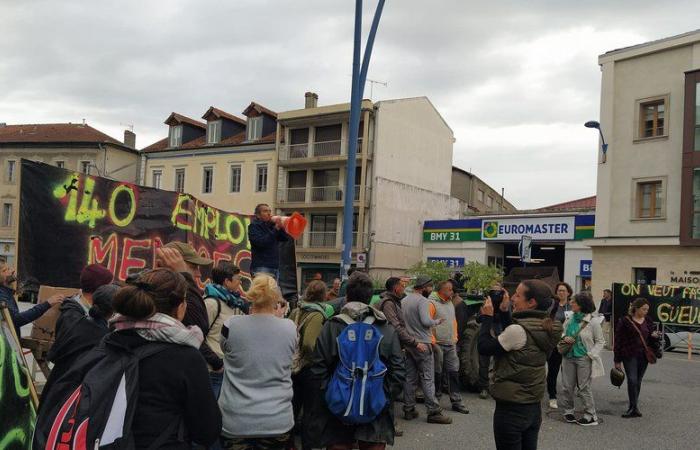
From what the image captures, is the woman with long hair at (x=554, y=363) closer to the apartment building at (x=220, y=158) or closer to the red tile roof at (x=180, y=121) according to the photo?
the apartment building at (x=220, y=158)

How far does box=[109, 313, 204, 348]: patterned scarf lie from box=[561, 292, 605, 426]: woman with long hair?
6689mm

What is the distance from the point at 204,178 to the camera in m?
42.1

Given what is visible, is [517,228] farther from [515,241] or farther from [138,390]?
[138,390]

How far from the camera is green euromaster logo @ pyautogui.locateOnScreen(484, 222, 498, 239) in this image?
109 feet

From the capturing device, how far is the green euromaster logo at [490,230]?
109 ft

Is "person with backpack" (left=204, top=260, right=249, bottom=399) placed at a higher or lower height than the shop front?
lower

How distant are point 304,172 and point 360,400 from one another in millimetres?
35334

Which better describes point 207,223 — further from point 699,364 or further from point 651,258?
point 651,258

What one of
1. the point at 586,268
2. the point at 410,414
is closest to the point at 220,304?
the point at 410,414

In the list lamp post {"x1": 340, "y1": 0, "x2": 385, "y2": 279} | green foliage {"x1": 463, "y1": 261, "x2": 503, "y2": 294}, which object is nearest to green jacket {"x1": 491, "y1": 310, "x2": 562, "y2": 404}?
lamp post {"x1": 340, "y1": 0, "x2": 385, "y2": 279}

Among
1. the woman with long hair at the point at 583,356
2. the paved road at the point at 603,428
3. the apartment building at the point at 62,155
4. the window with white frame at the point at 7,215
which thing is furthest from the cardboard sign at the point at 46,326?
the window with white frame at the point at 7,215

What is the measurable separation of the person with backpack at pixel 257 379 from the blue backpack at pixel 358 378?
0.50 m

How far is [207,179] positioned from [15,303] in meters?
36.9

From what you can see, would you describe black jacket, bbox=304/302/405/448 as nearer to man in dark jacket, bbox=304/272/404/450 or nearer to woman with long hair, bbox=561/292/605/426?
man in dark jacket, bbox=304/272/404/450
